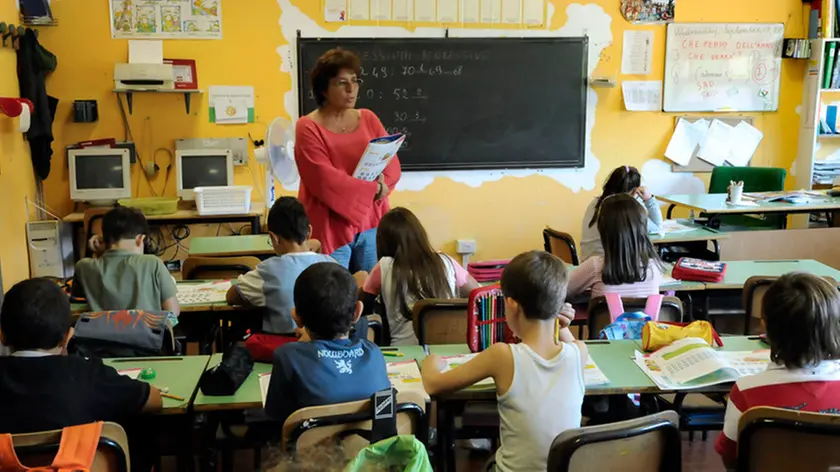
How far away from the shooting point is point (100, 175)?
18.7 feet

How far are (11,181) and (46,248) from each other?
0.54 meters

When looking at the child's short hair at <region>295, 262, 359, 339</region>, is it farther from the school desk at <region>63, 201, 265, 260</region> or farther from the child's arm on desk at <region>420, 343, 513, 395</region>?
the school desk at <region>63, 201, 265, 260</region>

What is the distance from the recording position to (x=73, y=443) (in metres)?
1.71

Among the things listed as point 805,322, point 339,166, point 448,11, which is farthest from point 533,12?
point 805,322

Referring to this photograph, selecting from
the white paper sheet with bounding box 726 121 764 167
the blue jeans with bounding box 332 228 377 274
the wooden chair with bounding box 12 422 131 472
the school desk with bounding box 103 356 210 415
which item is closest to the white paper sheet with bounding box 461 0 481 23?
the white paper sheet with bounding box 726 121 764 167

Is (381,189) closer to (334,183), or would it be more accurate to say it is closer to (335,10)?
(334,183)

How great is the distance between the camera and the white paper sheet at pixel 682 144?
6562 millimetres

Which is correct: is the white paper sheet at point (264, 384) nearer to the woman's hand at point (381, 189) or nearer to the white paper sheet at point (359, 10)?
the woman's hand at point (381, 189)

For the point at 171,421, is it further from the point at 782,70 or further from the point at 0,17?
the point at 782,70

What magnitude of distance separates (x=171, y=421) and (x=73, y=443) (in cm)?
72

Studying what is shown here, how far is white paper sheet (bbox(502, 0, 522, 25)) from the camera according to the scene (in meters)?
6.18

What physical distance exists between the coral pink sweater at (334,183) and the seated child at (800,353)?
2.12 m

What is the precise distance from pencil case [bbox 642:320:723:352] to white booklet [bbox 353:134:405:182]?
4.84 feet

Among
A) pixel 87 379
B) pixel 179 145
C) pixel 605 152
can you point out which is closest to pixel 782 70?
pixel 605 152
